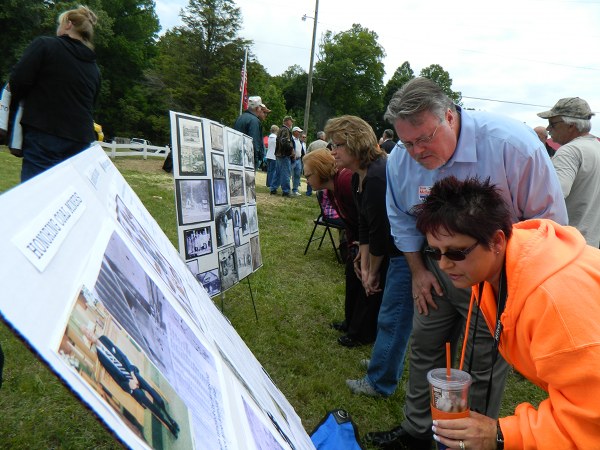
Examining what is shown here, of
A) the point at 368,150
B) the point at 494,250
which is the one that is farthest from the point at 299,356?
the point at 494,250

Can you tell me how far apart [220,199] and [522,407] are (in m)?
2.61

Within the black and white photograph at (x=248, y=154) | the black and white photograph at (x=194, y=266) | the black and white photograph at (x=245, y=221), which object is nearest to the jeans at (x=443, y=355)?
the black and white photograph at (x=194, y=266)

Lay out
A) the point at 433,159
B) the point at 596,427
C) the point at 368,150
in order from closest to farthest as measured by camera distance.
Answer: the point at 596,427, the point at 433,159, the point at 368,150

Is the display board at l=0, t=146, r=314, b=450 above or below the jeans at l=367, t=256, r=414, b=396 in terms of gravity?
above

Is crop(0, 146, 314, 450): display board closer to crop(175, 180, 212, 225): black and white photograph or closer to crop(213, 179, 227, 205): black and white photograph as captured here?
crop(175, 180, 212, 225): black and white photograph

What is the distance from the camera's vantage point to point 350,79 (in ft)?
157

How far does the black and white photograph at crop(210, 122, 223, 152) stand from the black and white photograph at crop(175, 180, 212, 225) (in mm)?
314

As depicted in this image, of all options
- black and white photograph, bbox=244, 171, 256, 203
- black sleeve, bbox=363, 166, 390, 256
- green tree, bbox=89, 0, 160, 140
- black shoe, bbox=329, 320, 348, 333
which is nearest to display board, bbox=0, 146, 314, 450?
A: black sleeve, bbox=363, 166, 390, 256

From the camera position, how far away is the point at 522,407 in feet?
4.66

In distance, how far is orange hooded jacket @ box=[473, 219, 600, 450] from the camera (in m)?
1.17

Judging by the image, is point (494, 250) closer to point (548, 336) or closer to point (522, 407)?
point (548, 336)

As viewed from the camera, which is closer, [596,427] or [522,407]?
[596,427]

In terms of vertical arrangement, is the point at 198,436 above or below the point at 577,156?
below

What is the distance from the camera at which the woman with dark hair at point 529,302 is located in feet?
3.87
